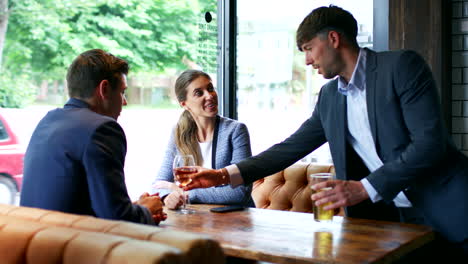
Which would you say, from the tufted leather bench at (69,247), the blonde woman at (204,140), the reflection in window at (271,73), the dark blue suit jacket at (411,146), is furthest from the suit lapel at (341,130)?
the reflection in window at (271,73)

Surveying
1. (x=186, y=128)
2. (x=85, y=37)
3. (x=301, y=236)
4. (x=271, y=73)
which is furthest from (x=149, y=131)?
(x=301, y=236)

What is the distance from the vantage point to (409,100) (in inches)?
82.9

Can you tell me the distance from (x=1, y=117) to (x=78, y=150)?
2106mm

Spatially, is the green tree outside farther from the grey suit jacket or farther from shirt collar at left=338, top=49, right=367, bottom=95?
shirt collar at left=338, top=49, right=367, bottom=95

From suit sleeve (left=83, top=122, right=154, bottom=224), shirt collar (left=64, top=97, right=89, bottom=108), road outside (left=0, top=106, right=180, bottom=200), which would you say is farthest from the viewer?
road outside (left=0, top=106, right=180, bottom=200)

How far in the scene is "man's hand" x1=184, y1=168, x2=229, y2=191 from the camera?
2350mm

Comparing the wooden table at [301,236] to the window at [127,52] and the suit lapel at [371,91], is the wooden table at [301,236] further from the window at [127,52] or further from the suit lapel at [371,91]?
the window at [127,52]

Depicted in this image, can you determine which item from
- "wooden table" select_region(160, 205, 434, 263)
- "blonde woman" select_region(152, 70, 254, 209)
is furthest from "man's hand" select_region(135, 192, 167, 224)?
"blonde woman" select_region(152, 70, 254, 209)

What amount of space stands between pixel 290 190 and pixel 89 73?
1512 mm

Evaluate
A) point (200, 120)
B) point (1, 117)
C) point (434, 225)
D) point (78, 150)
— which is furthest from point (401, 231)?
point (1, 117)

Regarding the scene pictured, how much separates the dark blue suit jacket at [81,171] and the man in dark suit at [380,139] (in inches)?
26.0

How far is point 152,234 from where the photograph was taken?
41.8 inches

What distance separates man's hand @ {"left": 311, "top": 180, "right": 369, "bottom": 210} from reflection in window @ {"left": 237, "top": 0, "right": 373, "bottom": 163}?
2.10 m

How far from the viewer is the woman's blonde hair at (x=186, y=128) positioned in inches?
117
